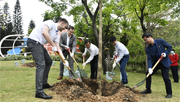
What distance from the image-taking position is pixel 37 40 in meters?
3.44

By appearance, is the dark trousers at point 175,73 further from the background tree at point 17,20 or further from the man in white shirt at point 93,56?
the background tree at point 17,20

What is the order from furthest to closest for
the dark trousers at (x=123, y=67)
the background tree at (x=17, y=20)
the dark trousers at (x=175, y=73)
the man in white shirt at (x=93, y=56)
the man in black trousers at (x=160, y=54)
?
the background tree at (x=17, y=20) → the dark trousers at (x=175, y=73) → the man in white shirt at (x=93, y=56) → the dark trousers at (x=123, y=67) → the man in black trousers at (x=160, y=54)

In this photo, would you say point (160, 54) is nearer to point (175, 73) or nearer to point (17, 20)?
point (175, 73)

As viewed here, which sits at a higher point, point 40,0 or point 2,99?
point 40,0

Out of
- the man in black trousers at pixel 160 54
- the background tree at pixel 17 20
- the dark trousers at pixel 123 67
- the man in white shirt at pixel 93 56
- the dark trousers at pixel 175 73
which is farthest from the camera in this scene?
the background tree at pixel 17 20

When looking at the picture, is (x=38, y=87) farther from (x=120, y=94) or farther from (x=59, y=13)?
(x=59, y=13)

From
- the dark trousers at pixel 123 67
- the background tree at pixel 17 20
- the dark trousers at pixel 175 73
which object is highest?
the background tree at pixel 17 20

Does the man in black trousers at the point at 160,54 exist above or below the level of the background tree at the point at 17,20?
below

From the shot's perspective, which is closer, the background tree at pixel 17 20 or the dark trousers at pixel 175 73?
the dark trousers at pixel 175 73

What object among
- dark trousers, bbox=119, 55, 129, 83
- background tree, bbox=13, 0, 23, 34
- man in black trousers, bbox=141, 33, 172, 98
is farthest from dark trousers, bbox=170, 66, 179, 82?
background tree, bbox=13, 0, 23, 34

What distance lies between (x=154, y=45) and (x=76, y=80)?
2.43m

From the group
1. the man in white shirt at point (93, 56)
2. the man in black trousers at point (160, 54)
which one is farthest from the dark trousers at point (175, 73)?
the man in white shirt at point (93, 56)

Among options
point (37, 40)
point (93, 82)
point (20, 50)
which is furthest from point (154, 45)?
point (20, 50)

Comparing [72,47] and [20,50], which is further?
[20,50]
